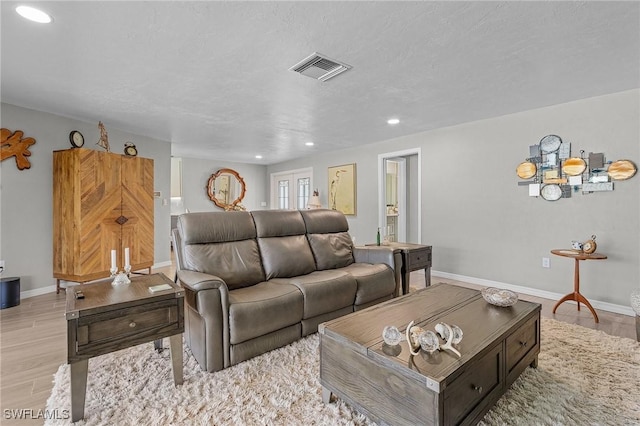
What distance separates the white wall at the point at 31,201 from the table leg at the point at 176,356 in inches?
124

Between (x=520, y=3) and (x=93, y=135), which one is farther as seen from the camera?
(x=93, y=135)

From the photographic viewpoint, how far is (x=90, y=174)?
3635mm

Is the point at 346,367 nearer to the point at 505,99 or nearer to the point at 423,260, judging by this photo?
the point at 423,260

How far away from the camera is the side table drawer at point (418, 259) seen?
3.44 metres

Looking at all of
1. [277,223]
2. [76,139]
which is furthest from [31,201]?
[277,223]

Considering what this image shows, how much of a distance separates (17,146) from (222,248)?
2.95 metres

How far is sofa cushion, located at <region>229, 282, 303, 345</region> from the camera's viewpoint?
6.52ft

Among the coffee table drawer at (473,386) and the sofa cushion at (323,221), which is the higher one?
the sofa cushion at (323,221)

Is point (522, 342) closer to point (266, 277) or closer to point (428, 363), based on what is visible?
point (428, 363)

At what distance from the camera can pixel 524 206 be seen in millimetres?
3689

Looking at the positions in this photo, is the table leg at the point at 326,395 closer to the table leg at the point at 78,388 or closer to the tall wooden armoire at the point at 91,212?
the table leg at the point at 78,388

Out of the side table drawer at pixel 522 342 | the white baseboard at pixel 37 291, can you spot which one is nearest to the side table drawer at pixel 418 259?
the side table drawer at pixel 522 342

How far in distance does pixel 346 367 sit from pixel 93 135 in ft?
15.1

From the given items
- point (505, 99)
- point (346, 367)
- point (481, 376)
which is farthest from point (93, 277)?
point (505, 99)
